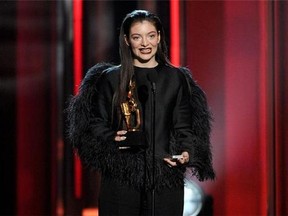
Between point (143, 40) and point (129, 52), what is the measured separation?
0.06m

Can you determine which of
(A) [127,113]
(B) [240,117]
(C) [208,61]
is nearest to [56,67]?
(C) [208,61]

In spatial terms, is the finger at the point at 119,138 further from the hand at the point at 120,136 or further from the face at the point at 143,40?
the face at the point at 143,40

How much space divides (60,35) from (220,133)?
1000 millimetres

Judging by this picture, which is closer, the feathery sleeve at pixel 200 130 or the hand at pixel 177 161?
the hand at pixel 177 161

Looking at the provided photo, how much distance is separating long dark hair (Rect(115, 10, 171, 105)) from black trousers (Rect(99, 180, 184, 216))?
26cm

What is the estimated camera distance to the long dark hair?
5.51 ft

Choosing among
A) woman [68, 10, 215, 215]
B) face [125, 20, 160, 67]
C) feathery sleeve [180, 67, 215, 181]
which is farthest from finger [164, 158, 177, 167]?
face [125, 20, 160, 67]

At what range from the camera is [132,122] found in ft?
5.46

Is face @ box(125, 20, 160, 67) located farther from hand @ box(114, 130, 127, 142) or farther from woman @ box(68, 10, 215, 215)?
hand @ box(114, 130, 127, 142)

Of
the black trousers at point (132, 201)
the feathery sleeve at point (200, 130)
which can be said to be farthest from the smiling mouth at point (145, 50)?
the black trousers at point (132, 201)

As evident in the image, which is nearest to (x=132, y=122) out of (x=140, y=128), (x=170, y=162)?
(x=140, y=128)

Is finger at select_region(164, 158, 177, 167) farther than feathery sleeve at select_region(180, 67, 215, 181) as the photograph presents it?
No

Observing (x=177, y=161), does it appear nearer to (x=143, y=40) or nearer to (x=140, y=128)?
(x=140, y=128)

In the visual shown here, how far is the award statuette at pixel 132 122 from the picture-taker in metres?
1.62
